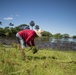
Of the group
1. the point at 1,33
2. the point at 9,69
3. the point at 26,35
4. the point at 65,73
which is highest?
the point at 1,33

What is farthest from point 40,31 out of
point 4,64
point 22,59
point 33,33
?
point 4,64

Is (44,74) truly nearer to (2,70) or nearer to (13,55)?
(2,70)

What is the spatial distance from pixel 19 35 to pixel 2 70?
3.77m

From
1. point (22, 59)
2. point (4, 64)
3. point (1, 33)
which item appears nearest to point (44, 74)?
point (4, 64)

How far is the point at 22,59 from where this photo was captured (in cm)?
694

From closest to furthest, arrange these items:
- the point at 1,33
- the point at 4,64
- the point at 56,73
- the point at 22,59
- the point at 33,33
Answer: the point at 4,64 → the point at 56,73 → the point at 22,59 → the point at 33,33 → the point at 1,33

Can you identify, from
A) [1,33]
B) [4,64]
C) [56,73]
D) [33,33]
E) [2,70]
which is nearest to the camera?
[2,70]

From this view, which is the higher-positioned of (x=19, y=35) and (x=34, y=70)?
(x=19, y=35)

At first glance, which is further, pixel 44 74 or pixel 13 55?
pixel 13 55

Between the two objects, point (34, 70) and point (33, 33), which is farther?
point (33, 33)

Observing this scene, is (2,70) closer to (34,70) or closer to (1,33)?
(34,70)

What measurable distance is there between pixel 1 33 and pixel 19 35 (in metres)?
82.9

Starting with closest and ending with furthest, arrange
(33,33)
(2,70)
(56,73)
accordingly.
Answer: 1. (2,70)
2. (56,73)
3. (33,33)

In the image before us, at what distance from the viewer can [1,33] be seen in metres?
88.5
